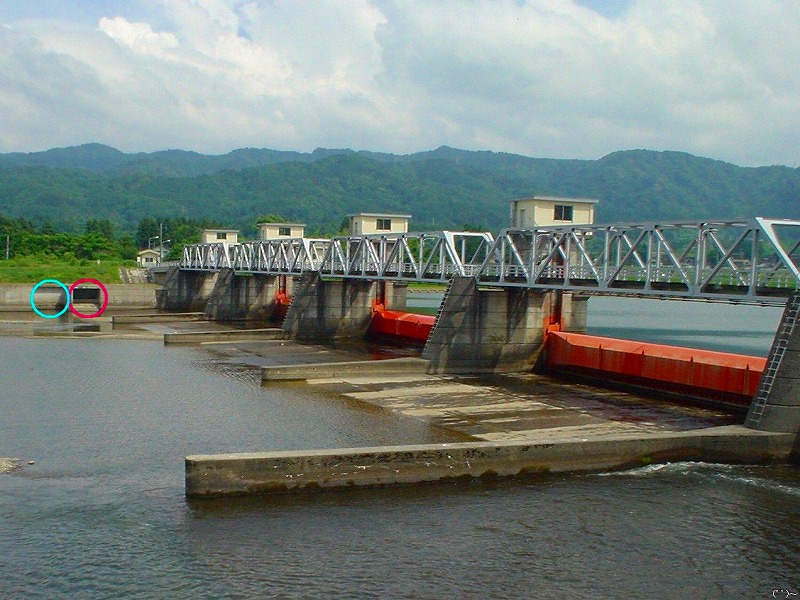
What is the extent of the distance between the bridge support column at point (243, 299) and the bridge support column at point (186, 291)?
12671 mm

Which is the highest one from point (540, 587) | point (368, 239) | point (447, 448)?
point (368, 239)

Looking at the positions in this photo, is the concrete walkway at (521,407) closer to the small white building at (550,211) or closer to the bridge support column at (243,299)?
the small white building at (550,211)

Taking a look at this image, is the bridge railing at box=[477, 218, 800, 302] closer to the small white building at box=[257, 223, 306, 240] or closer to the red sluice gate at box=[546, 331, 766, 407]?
the red sluice gate at box=[546, 331, 766, 407]

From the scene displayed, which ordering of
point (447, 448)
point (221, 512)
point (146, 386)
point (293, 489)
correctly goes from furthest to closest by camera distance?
point (146, 386) < point (447, 448) < point (293, 489) < point (221, 512)

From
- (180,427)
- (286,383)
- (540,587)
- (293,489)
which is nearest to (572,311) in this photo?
(286,383)

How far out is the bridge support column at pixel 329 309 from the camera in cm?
5356

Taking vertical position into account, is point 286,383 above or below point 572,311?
below

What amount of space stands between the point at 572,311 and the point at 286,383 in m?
13.9

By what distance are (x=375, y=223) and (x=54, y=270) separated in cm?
5277

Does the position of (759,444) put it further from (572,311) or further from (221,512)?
(572,311)

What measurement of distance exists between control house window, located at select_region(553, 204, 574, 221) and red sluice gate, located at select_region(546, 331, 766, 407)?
598 cm

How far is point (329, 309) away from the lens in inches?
2142

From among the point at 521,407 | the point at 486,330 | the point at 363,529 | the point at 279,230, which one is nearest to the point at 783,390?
the point at 521,407

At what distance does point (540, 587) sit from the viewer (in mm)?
14297
